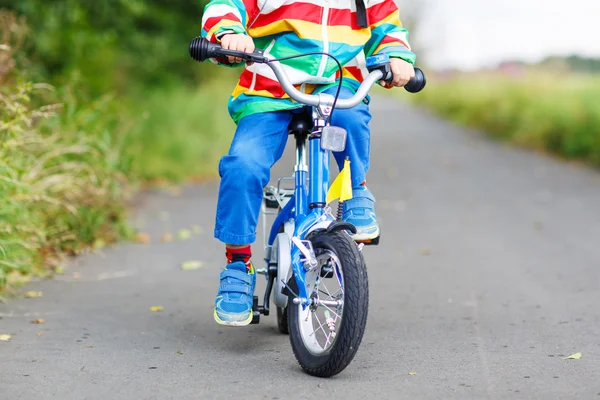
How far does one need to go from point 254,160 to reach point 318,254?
474 millimetres

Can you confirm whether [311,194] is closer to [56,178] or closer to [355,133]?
[355,133]

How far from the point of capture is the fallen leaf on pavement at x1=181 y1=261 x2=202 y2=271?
6.91m

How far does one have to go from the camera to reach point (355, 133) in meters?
4.04

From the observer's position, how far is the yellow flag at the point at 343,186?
12.5 ft

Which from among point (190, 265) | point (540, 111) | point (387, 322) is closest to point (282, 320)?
point (387, 322)

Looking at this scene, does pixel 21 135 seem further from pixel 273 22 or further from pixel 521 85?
pixel 521 85

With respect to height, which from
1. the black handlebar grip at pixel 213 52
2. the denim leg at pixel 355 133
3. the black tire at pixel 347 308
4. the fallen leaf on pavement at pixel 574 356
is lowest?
the fallen leaf on pavement at pixel 574 356

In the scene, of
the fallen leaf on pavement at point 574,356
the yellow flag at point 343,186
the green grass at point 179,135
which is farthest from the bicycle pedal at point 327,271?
the green grass at point 179,135

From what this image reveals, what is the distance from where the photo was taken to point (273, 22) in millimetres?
4055

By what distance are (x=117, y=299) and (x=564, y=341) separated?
267cm

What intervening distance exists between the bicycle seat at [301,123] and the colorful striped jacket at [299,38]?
86mm

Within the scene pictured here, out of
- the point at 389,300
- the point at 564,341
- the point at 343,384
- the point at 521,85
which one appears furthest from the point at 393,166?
the point at 343,384

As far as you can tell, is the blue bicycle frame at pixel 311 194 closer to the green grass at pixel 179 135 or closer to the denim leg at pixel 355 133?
the denim leg at pixel 355 133

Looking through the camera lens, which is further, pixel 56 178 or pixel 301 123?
pixel 56 178
